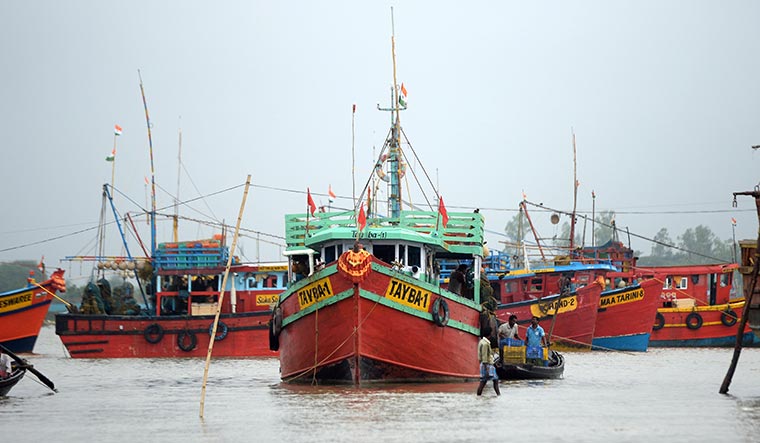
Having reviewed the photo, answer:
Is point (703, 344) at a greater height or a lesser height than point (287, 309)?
lesser

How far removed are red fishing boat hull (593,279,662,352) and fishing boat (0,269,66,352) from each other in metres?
22.0

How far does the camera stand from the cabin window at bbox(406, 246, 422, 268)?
2502 cm

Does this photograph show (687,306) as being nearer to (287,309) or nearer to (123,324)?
(123,324)

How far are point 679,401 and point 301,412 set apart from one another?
7.36m

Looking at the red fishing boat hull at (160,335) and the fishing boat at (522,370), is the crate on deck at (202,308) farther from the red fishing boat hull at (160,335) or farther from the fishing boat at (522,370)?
the fishing boat at (522,370)

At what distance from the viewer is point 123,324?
4281 centimetres

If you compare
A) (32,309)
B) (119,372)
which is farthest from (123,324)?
(119,372)

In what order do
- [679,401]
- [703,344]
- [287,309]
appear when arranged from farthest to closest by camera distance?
[703,344] → [287,309] → [679,401]

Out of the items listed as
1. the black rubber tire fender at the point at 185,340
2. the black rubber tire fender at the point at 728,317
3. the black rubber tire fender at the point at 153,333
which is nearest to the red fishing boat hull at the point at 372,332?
the black rubber tire fender at the point at 185,340

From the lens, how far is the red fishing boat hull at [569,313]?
43.4m

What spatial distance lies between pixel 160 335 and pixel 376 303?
21643 mm

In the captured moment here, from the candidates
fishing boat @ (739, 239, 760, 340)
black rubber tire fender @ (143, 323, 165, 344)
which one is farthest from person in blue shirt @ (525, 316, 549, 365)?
black rubber tire fender @ (143, 323, 165, 344)

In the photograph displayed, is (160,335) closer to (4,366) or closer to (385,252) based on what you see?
(4,366)

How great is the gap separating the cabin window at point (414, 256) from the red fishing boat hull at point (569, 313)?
19.2 metres
